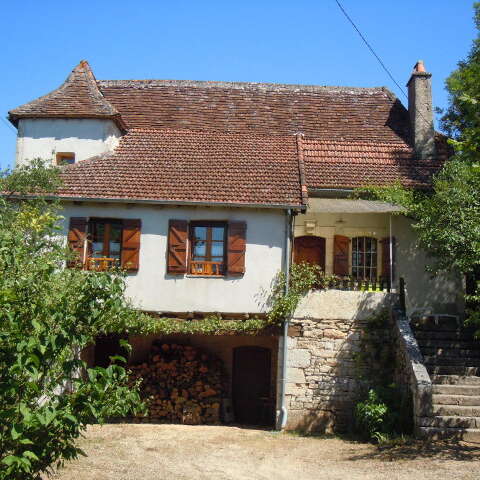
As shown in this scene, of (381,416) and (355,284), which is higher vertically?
(355,284)

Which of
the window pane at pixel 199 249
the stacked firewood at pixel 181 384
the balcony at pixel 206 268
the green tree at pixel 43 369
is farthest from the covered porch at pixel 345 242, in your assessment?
the green tree at pixel 43 369

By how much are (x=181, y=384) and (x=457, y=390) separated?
697 cm

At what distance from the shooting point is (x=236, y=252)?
50.6ft

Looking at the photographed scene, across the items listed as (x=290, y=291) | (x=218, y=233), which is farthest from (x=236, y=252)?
(x=290, y=291)

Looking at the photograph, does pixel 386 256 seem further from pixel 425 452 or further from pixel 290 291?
pixel 425 452

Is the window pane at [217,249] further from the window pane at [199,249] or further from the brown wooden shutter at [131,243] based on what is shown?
the brown wooden shutter at [131,243]

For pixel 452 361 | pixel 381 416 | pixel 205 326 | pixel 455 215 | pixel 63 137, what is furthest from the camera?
pixel 63 137

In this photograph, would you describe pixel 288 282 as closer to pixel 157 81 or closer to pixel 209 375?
pixel 209 375

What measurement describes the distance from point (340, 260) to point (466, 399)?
5.85 meters

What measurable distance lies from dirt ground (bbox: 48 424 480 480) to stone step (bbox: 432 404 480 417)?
76cm

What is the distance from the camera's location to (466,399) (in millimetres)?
12867

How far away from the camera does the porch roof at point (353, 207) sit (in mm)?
15992

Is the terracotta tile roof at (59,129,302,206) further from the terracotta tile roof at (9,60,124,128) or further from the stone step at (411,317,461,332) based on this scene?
the stone step at (411,317,461,332)

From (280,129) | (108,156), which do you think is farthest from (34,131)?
(280,129)
